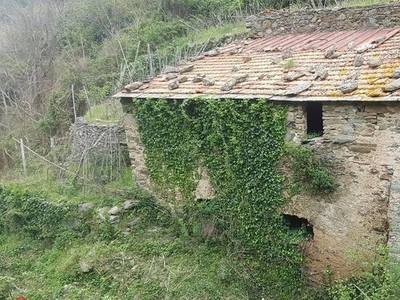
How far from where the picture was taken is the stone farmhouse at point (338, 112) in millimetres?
6219

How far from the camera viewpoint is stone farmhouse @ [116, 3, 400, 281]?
245 inches

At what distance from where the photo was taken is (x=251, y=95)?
23.4 feet

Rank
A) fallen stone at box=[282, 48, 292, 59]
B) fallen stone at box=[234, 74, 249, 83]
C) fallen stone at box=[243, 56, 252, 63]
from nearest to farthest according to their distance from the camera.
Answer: fallen stone at box=[234, 74, 249, 83], fallen stone at box=[282, 48, 292, 59], fallen stone at box=[243, 56, 252, 63]

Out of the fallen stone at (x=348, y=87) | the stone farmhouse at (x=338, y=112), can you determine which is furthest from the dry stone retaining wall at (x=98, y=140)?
the fallen stone at (x=348, y=87)

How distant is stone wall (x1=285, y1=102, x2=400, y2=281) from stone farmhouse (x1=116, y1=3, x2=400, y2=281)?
14 millimetres

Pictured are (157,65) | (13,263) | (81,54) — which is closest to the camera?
(13,263)

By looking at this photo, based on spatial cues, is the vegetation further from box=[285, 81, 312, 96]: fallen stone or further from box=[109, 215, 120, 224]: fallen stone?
box=[285, 81, 312, 96]: fallen stone

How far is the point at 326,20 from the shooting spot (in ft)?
33.6

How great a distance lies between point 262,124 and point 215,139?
969 millimetres

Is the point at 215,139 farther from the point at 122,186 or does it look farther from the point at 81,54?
the point at 81,54

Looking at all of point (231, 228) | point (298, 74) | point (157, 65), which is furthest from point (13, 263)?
point (157, 65)

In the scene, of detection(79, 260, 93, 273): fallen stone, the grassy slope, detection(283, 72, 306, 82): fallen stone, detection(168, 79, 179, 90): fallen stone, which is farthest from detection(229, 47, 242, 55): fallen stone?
detection(79, 260, 93, 273): fallen stone

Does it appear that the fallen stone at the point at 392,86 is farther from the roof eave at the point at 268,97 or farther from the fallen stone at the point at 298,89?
the fallen stone at the point at 298,89

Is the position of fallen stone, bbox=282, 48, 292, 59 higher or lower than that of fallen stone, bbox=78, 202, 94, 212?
higher
